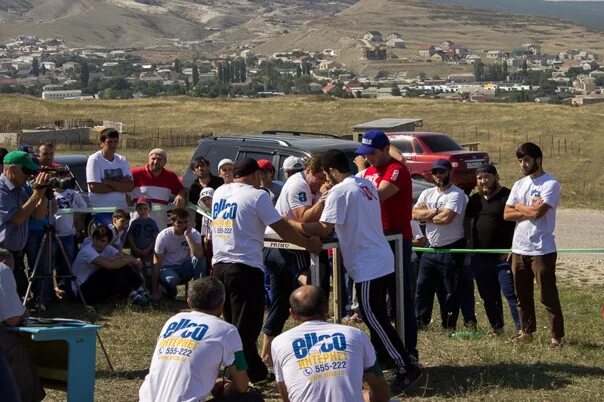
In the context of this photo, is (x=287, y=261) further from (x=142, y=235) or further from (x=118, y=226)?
(x=142, y=235)

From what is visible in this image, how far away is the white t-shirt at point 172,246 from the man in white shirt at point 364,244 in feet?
15.7

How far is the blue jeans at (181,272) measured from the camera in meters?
12.8

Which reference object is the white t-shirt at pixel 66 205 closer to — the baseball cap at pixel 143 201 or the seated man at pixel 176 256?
the baseball cap at pixel 143 201

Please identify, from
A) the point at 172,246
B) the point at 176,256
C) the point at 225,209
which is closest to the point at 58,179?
the point at 172,246

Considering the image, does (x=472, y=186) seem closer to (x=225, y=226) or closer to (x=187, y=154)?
(x=225, y=226)

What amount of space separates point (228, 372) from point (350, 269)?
6.04 ft

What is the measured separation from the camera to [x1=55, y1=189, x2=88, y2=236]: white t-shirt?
41.8 feet

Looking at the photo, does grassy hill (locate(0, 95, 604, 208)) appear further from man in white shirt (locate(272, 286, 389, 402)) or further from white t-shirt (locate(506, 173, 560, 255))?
man in white shirt (locate(272, 286, 389, 402))

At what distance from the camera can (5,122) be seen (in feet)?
216

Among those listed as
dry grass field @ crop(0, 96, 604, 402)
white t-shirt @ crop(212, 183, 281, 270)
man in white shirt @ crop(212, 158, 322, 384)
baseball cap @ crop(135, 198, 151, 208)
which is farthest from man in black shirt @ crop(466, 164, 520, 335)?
baseball cap @ crop(135, 198, 151, 208)

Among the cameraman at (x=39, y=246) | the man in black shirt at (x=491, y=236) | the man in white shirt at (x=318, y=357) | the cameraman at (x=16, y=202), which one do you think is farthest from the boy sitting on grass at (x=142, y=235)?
the man in white shirt at (x=318, y=357)

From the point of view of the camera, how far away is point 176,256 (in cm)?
1302

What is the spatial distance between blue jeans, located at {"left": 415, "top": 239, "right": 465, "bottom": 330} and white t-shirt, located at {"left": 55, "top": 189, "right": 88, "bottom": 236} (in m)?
4.10

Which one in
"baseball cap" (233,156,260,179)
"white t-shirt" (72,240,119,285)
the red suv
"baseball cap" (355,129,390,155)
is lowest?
the red suv
